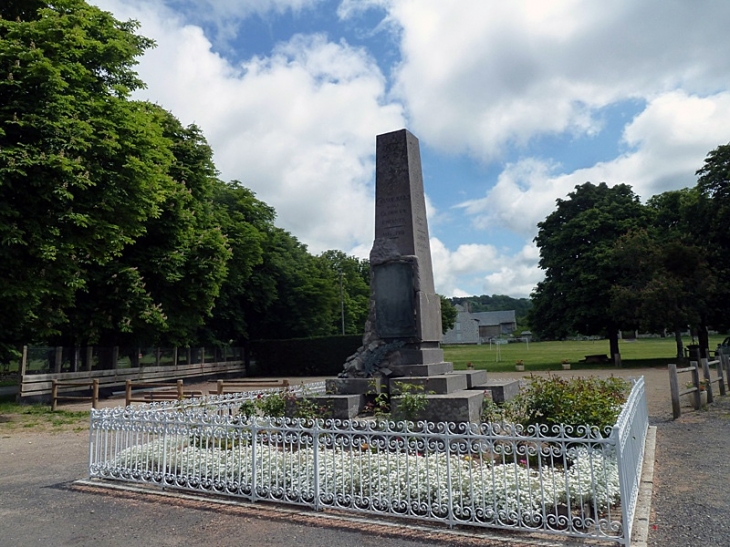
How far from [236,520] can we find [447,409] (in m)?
3.47

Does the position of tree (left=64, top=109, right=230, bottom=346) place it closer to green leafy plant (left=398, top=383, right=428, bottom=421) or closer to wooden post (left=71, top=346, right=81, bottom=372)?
wooden post (left=71, top=346, right=81, bottom=372)

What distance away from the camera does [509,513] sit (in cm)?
482

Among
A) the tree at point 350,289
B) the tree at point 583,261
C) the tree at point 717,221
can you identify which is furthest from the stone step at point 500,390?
the tree at point 350,289

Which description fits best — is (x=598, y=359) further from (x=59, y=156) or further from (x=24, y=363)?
(x=59, y=156)

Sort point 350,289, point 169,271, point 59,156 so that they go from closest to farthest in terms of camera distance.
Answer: point 59,156 → point 169,271 → point 350,289

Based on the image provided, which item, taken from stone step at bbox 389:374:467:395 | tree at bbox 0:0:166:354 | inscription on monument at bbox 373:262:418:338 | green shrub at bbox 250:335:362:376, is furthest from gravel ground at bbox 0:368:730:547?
green shrub at bbox 250:335:362:376

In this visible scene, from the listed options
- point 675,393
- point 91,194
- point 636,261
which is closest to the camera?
point 675,393

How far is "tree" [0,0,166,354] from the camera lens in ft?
40.2

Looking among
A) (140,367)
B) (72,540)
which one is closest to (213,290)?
(140,367)

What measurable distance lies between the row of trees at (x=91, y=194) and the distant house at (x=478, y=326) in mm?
79267

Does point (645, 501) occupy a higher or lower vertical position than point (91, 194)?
lower

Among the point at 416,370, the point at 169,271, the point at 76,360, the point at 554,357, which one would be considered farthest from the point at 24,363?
the point at 554,357

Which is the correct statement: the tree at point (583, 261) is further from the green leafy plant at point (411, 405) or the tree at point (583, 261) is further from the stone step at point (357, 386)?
the green leafy plant at point (411, 405)

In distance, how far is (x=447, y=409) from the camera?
7.80m
